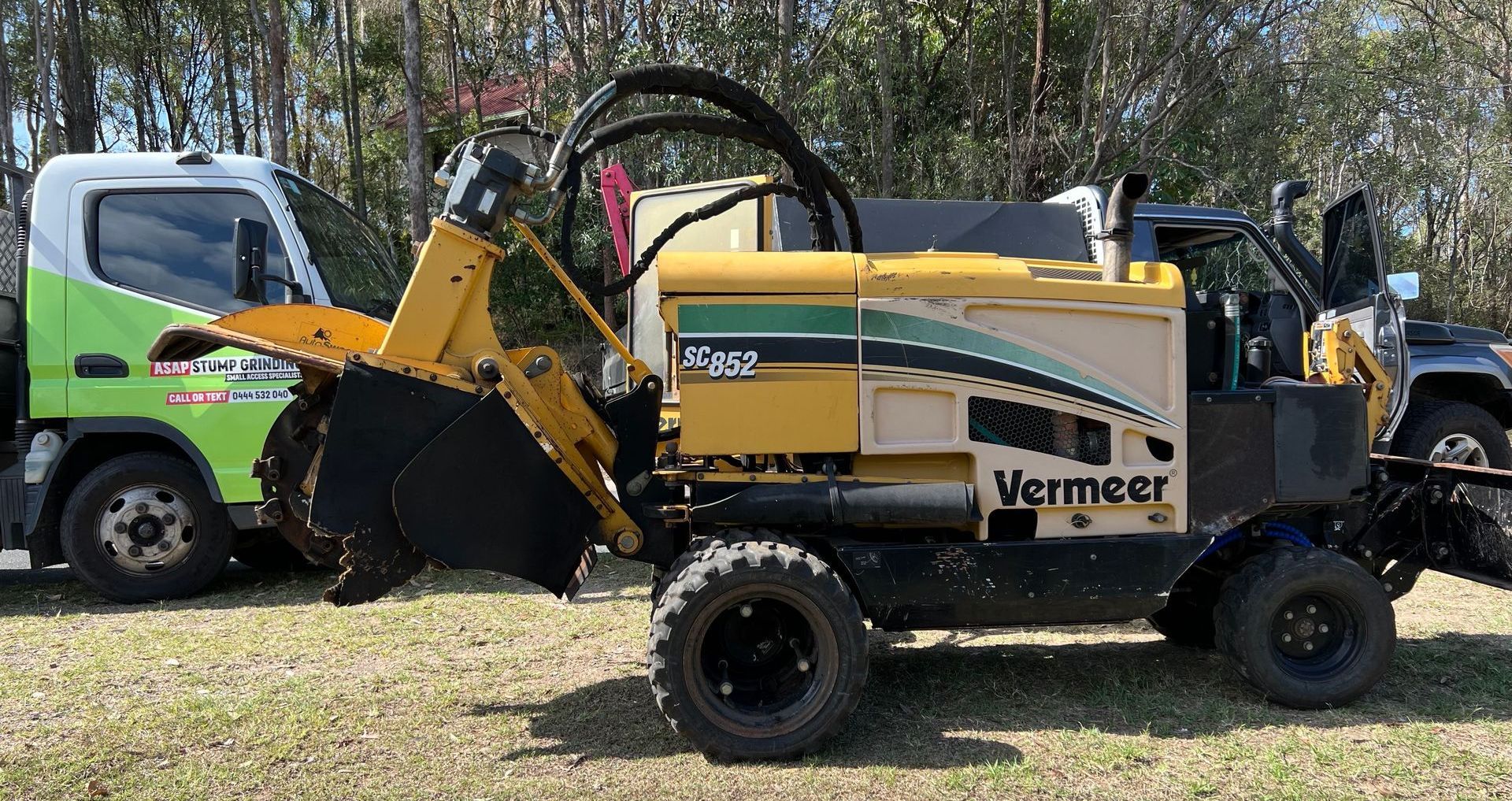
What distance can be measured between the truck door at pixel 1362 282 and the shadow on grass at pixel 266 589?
176 inches

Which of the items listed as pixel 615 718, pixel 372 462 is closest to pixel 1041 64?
pixel 615 718

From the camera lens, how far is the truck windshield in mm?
6562

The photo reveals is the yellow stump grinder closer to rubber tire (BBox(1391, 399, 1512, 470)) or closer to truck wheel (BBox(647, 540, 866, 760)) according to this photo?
truck wheel (BBox(647, 540, 866, 760))

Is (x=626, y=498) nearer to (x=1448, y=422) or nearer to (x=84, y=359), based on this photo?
(x=84, y=359)

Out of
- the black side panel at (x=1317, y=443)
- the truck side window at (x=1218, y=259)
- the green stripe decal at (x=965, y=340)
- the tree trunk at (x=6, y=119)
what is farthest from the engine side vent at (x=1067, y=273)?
the tree trunk at (x=6, y=119)

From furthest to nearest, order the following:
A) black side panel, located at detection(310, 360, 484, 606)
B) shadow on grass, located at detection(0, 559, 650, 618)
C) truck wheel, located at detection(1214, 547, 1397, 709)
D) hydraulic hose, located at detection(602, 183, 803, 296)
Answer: shadow on grass, located at detection(0, 559, 650, 618)
hydraulic hose, located at detection(602, 183, 803, 296)
truck wheel, located at detection(1214, 547, 1397, 709)
black side panel, located at detection(310, 360, 484, 606)

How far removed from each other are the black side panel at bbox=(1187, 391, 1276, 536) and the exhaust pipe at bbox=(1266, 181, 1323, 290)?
1.66 m

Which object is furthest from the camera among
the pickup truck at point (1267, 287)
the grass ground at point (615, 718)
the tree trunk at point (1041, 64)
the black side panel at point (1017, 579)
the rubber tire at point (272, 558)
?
the tree trunk at point (1041, 64)

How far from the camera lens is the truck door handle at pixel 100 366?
20.6 ft

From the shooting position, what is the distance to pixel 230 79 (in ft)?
77.4

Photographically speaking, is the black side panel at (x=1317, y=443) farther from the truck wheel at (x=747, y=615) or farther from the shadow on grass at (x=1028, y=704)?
the truck wheel at (x=747, y=615)

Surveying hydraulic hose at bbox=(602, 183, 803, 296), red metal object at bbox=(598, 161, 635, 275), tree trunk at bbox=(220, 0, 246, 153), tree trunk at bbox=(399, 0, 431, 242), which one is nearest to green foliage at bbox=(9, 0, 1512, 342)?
tree trunk at bbox=(399, 0, 431, 242)

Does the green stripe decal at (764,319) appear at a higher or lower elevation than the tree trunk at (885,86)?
lower

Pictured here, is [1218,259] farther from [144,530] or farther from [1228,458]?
[144,530]
